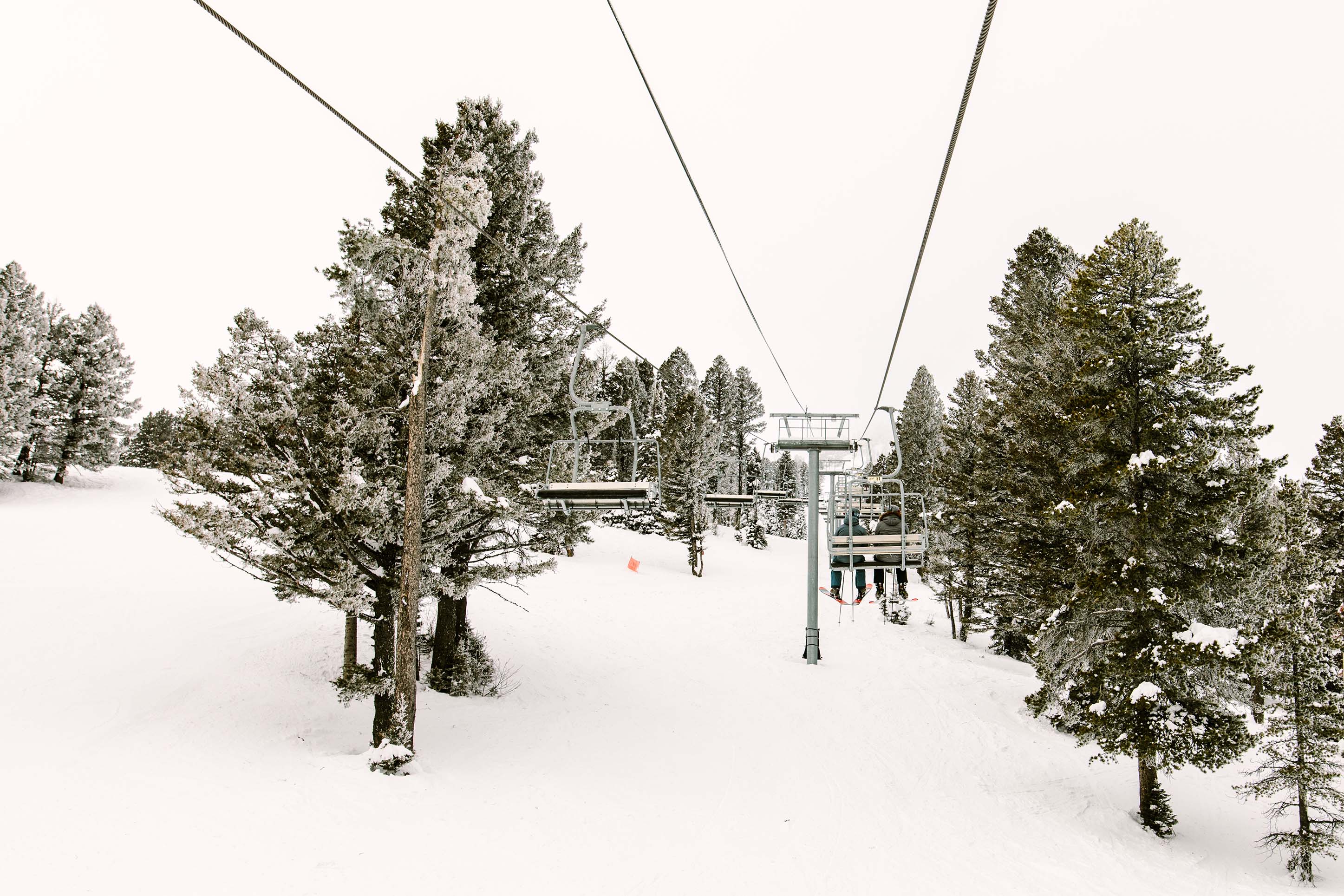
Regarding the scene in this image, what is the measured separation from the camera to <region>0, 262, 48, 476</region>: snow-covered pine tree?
2706cm

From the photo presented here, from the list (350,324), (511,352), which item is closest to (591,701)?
(511,352)

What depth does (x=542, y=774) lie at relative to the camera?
10.3 meters

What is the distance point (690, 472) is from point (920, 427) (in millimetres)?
23095

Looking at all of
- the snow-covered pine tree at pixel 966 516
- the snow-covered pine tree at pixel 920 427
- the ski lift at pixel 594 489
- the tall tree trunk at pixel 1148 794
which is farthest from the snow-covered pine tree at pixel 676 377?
the tall tree trunk at pixel 1148 794

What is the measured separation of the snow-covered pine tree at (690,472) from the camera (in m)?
36.1

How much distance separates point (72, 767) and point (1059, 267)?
27.3 metres

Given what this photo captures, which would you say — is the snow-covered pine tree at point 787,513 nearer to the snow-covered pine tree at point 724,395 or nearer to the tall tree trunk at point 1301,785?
the snow-covered pine tree at point 724,395

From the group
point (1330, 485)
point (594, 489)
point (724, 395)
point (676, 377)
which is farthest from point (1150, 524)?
point (724, 395)

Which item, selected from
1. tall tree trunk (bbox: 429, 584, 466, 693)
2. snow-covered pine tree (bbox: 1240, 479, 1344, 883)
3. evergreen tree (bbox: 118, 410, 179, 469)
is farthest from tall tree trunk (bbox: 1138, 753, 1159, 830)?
evergreen tree (bbox: 118, 410, 179, 469)

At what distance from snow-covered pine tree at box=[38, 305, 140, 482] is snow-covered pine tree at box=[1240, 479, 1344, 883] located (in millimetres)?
44842

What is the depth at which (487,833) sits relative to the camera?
7816mm

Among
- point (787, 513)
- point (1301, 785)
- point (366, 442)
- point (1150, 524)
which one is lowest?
point (787, 513)

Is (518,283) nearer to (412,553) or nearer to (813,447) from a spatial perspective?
(412,553)

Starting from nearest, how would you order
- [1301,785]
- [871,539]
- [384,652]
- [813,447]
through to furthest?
[1301,785] → [384,652] → [871,539] → [813,447]
